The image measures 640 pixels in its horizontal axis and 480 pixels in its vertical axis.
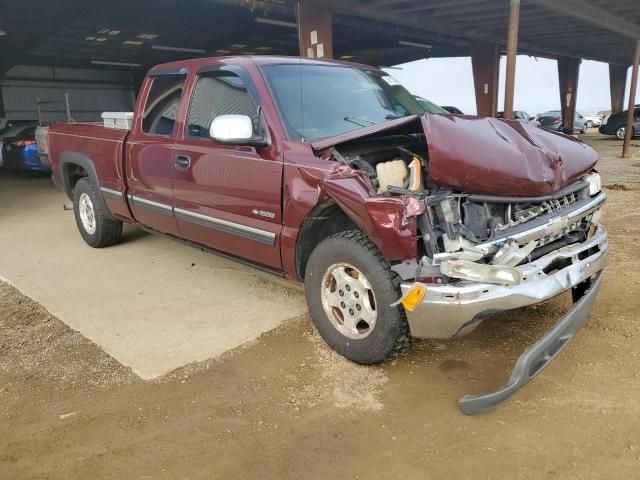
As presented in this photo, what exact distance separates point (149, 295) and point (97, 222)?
5.75ft

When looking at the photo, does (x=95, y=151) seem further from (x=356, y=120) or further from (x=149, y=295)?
(x=356, y=120)

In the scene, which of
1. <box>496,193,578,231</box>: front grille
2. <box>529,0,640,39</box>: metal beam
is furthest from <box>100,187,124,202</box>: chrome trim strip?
<box>529,0,640,39</box>: metal beam

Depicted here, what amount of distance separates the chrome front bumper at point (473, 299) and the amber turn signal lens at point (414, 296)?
0.08 feet

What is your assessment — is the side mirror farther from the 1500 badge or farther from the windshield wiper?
the windshield wiper

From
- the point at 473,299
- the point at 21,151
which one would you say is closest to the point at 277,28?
the point at 21,151

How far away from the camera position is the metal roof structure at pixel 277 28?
14359mm

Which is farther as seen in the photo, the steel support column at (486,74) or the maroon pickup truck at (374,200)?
the steel support column at (486,74)

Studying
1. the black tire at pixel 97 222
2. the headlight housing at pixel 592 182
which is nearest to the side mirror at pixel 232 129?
the headlight housing at pixel 592 182

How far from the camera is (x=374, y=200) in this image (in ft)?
8.98

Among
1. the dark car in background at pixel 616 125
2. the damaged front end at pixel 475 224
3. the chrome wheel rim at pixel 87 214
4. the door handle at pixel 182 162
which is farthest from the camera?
the dark car in background at pixel 616 125

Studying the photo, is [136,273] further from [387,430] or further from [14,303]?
[387,430]

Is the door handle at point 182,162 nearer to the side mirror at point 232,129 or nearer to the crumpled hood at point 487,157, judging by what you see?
the side mirror at point 232,129

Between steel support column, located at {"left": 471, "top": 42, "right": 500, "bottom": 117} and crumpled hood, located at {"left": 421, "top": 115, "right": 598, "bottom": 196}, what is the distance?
60.0 ft

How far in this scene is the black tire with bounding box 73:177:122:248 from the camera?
18.6 ft
